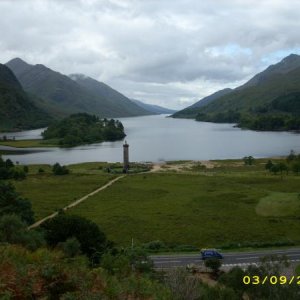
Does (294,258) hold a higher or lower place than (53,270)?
lower

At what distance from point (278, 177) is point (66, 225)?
7598 cm

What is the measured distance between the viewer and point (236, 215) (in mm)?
68688

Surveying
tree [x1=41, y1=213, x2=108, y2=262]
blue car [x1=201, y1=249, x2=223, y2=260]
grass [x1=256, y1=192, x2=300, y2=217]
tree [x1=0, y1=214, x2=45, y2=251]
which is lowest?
blue car [x1=201, y1=249, x2=223, y2=260]

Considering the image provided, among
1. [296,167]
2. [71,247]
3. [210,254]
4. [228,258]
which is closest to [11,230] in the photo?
[71,247]

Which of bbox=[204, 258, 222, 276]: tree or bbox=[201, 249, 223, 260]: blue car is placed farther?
bbox=[201, 249, 223, 260]: blue car

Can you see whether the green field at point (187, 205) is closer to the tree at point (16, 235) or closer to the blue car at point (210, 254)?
the blue car at point (210, 254)

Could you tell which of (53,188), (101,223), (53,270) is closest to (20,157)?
(53,188)

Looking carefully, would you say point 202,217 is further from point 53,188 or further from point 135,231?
point 53,188

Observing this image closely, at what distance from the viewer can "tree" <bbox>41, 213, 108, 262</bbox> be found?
144 ft

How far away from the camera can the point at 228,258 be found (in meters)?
45.8

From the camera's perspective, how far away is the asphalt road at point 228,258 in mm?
43625

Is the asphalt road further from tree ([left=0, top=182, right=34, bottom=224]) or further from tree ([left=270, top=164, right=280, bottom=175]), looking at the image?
tree ([left=270, top=164, right=280, bottom=175])

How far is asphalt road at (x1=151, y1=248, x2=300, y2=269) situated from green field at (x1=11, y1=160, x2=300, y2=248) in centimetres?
360

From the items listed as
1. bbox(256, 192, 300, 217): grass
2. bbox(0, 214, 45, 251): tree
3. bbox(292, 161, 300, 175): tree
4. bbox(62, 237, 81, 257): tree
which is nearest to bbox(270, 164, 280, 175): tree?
bbox(292, 161, 300, 175): tree
